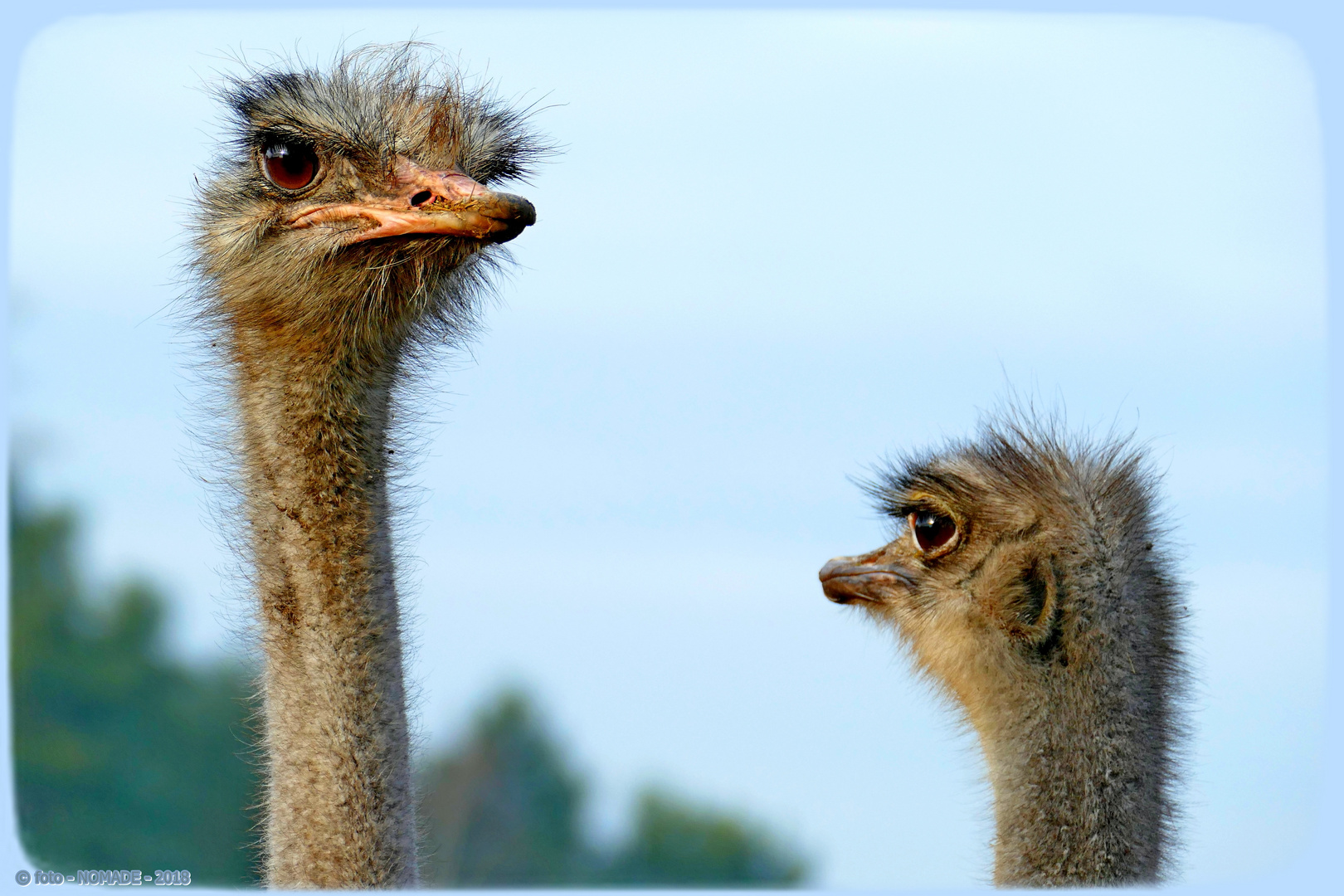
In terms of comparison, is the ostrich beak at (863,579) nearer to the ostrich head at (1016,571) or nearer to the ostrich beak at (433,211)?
the ostrich head at (1016,571)

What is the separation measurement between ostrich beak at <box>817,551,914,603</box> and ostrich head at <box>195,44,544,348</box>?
91 cm

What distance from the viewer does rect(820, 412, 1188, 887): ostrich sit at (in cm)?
256

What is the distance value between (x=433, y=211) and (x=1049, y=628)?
1.24 m

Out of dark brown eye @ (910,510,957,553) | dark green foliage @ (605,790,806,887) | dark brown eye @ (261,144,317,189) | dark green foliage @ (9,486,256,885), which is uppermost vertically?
dark brown eye @ (261,144,317,189)

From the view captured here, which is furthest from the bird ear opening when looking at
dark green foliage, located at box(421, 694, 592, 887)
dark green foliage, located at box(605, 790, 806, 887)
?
dark green foliage, located at box(421, 694, 592, 887)

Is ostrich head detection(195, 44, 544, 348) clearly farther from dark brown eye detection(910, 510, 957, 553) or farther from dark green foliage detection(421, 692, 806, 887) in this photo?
dark green foliage detection(421, 692, 806, 887)

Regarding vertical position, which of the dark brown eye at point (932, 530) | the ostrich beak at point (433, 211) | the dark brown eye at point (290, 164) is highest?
the dark brown eye at point (290, 164)

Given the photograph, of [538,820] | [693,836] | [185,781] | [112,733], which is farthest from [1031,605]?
[538,820]

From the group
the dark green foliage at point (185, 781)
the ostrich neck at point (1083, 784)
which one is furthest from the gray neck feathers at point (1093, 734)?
the dark green foliage at point (185, 781)

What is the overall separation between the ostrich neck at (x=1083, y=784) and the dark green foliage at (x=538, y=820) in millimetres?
5314

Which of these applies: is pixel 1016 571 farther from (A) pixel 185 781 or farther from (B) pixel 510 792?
(B) pixel 510 792

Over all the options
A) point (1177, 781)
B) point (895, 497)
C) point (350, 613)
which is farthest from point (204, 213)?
point (1177, 781)

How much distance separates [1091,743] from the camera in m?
2.58

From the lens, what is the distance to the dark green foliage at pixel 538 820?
14484 mm
